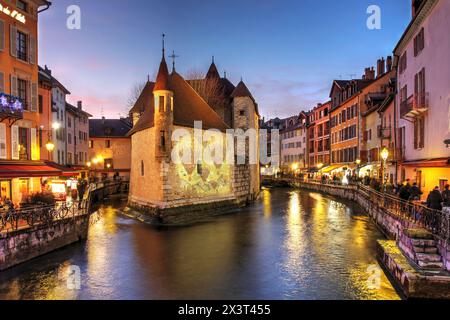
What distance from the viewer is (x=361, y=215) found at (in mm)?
26828

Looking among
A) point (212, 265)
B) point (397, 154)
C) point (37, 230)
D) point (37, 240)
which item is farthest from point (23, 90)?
point (397, 154)

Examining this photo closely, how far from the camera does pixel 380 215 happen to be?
2073 cm

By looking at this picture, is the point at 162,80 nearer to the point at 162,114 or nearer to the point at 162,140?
the point at 162,114

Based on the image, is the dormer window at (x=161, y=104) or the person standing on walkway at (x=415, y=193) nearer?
the person standing on walkway at (x=415, y=193)

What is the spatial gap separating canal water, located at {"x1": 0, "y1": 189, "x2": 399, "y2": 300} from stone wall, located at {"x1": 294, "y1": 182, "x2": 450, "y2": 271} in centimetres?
89

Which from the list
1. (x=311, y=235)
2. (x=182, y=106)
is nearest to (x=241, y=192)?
(x=182, y=106)

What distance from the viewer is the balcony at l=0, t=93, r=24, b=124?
17.6m

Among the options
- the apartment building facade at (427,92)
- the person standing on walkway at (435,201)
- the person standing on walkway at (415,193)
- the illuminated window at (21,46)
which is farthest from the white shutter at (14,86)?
the apartment building facade at (427,92)

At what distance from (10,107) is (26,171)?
3.54 meters

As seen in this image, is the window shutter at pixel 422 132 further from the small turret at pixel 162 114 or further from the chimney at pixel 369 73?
the chimney at pixel 369 73

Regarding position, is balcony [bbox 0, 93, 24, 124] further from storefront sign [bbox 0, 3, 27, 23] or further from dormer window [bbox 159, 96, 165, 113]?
dormer window [bbox 159, 96, 165, 113]

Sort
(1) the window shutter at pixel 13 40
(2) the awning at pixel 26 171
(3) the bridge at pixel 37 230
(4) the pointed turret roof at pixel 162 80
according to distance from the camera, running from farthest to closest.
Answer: (4) the pointed turret roof at pixel 162 80, (1) the window shutter at pixel 13 40, (2) the awning at pixel 26 171, (3) the bridge at pixel 37 230

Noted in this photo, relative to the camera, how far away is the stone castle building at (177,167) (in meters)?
24.0

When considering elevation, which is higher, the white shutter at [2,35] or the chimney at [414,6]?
the chimney at [414,6]
